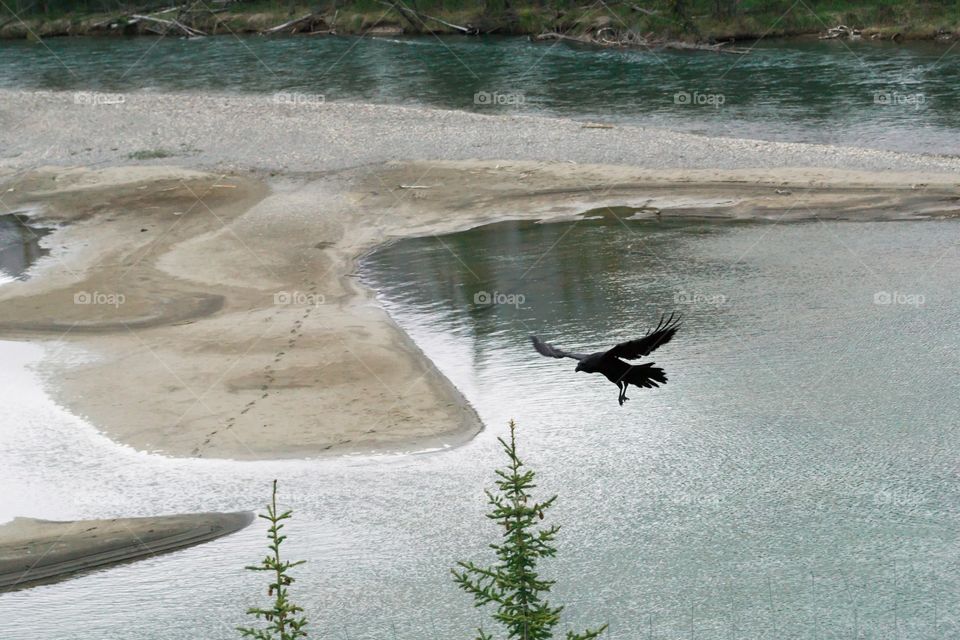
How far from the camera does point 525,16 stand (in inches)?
2124

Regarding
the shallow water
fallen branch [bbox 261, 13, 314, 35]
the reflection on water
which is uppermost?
fallen branch [bbox 261, 13, 314, 35]

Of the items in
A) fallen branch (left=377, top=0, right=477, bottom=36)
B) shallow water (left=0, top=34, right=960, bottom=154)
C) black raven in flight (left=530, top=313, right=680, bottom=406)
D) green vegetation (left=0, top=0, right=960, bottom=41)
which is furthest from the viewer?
fallen branch (left=377, top=0, right=477, bottom=36)

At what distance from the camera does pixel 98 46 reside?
5828 cm

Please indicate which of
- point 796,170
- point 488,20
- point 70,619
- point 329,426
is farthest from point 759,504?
point 488,20

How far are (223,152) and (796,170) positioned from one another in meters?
15.5

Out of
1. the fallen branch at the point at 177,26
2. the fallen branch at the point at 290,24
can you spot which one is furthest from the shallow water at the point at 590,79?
the fallen branch at the point at 177,26

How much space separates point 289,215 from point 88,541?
14.0 metres

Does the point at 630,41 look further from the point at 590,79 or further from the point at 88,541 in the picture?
the point at 88,541

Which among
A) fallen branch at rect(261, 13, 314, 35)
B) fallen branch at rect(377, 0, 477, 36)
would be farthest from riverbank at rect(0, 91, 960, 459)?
fallen branch at rect(261, 13, 314, 35)

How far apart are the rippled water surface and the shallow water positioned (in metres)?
11.8

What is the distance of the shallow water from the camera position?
34.2 metres

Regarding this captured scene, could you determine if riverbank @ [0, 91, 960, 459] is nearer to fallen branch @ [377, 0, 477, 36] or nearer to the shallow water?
the shallow water

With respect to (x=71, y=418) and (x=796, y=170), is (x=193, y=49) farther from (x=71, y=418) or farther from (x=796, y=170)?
(x=71, y=418)

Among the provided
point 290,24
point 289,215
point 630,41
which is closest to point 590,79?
point 630,41
